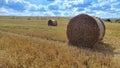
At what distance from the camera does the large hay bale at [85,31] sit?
19219 millimetres

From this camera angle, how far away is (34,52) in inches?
382

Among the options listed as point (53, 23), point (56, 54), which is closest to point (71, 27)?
point (56, 54)

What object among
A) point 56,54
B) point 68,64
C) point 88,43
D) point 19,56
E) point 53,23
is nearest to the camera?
point 68,64

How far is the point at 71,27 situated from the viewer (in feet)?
68.6

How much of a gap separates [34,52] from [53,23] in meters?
37.4

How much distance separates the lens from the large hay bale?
19.2 metres

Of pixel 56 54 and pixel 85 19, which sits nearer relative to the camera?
pixel 56 54

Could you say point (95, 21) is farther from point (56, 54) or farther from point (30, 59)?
point (30, 59)

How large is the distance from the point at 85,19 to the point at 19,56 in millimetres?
11765

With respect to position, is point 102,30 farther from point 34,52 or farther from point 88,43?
point 34,52

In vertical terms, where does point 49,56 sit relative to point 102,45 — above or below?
above

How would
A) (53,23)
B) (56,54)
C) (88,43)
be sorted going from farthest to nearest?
(53,23) < (88,43) < (56,54)

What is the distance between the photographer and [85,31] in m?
19.9

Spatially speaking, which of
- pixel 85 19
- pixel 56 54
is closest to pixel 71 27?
pixel 85 19
